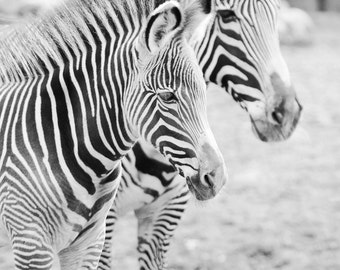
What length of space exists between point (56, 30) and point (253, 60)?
1471 mm

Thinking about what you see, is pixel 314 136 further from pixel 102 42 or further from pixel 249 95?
A: pixel 102 42

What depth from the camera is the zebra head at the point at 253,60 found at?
4.61 metres

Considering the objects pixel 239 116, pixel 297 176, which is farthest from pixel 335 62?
pixel 297 176

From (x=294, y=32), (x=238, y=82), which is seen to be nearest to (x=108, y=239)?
(x=238, y=82)

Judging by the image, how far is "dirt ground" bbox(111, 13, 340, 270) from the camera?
677cm

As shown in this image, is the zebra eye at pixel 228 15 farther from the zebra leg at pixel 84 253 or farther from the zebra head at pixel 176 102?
the zebra leg at pixel 84 253

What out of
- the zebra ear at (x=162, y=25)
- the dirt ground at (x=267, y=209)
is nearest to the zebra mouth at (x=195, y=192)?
the dirt ground at (x=267, y=209)

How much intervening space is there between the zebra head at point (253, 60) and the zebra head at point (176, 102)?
1.16 meters

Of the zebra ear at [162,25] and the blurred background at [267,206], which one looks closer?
the zebra ear at [162,25]

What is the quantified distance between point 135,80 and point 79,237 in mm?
961

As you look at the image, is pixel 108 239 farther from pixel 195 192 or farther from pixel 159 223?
pixel 195 192

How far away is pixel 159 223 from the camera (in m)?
4.96

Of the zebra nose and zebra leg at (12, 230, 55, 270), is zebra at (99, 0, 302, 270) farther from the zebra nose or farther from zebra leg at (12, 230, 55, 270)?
zebra leg at (12, 230, 55, 270)

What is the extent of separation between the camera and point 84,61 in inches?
145
